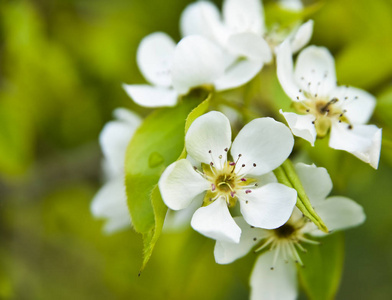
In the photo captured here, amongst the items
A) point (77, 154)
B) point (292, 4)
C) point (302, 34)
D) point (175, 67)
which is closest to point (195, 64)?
point (175, 67)

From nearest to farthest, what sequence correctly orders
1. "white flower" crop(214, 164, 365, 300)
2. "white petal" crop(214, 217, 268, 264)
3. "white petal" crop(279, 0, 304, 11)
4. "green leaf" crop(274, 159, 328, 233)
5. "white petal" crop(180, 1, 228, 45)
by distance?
"green leaf" crop(274, 159, 328, 233) → "white petal" crop(214, 217, 268, 264) → "white flower" crop(214, 164, 365, 300) → "white petal" crop(180, 1, 228, 45) → "white petal" crop(279, 0, 304, 11)

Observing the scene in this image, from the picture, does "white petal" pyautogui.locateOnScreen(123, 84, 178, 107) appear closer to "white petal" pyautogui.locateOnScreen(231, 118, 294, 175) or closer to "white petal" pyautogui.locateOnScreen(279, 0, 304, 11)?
"white petal" pyautogui.locateOnScreen(231, 118, 294, 175)

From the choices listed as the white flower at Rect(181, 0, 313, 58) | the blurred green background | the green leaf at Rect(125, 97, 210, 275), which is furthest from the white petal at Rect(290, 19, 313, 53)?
the blurred green background

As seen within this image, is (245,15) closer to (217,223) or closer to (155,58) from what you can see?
(155,58)

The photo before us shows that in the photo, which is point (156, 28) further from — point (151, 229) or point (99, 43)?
point (151, 229)

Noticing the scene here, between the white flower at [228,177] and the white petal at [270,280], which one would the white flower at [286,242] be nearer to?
the white petal at [270,280]

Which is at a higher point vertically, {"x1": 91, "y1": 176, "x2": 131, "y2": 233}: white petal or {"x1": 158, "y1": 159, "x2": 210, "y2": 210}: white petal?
{"x1": 158, "y1": 159, "x2": 210, "y2": 210}: white petal

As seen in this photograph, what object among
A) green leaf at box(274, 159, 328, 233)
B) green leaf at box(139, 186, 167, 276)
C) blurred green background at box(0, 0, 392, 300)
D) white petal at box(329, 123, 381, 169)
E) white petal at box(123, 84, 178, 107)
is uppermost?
white petal at box(123, 84, 178, 107)
